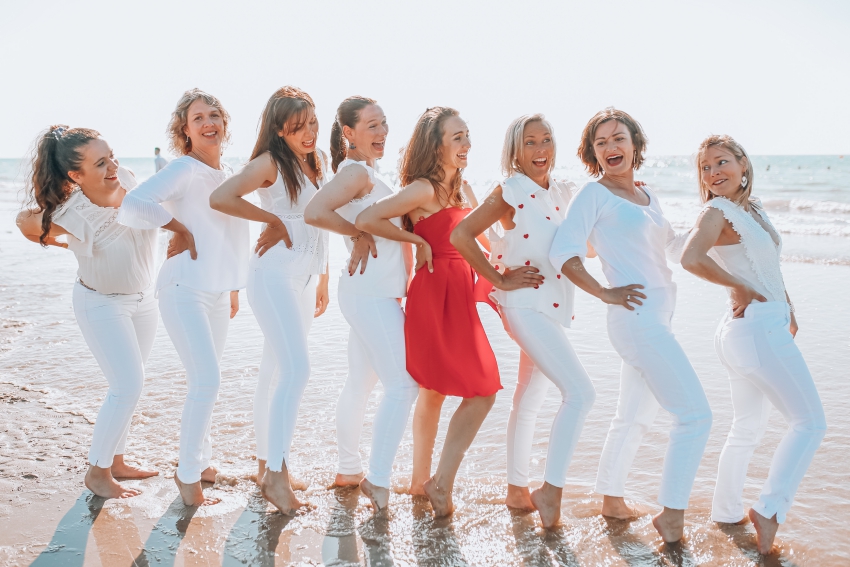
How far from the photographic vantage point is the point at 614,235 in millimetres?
3445

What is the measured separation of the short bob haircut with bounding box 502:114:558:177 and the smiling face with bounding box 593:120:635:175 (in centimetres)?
23

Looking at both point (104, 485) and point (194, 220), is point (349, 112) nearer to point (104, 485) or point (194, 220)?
point (194, 220)

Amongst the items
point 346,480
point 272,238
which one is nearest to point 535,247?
point 272,238

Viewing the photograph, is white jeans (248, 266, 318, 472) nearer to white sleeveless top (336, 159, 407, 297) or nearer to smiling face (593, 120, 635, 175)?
white sleeveless top (336, 159, 407, 297)

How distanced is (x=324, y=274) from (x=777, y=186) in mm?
32010

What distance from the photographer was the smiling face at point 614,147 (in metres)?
3.51

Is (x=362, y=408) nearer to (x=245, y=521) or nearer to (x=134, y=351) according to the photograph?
(x=245, y=521)

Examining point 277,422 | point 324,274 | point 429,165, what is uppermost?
point 429,165

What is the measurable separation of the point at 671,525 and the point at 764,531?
0.41 meters

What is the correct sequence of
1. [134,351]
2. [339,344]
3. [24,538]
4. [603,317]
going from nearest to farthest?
[24,538] → [134,351] → [339,344] → [603,317]

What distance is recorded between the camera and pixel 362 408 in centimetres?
400

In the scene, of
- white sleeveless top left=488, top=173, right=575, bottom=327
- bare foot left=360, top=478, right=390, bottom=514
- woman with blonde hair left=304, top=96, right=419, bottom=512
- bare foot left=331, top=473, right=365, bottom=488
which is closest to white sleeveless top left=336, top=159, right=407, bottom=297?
woman with blonde hair left=304, top=96, right=419, bottom=512

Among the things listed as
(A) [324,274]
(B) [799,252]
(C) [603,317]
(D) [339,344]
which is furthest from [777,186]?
(A) [324,274]

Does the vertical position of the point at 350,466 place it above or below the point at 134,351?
below
